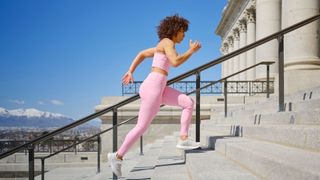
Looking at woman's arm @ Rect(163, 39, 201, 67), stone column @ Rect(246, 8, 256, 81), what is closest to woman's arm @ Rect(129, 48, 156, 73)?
woman's arm @ Rect(163, 39, 201, 67)

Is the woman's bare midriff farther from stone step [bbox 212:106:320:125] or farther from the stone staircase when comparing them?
stone step [bbox 212:106:320:125]

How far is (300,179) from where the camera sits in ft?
7.68

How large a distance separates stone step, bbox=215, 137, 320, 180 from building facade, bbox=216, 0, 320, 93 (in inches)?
274

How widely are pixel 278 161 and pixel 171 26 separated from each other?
2147mm

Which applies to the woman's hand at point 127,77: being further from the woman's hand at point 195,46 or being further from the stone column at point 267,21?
the stone column at point 267,21

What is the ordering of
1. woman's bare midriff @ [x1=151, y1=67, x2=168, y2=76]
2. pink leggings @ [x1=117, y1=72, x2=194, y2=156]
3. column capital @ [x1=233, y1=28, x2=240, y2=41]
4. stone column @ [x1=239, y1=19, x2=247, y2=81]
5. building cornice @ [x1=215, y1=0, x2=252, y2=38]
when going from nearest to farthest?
pink leggings @ [x1=117, y1=72, x2=194, y2=156], woman's bare midriff @ [x1=151, y1=67, x2=168, y2=76], stone column @ [x1=239, y1=19, x2=247, y2=81], building cornice @ [x1=215, y1=0, x2=252, y2=38], column capital @ [x1=233, y1=28, x2=240, y2=41]

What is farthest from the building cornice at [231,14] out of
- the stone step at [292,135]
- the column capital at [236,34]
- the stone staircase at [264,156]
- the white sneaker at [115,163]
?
the white sneaker at [115,163]

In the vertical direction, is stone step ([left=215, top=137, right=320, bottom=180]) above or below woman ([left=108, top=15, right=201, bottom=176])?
below

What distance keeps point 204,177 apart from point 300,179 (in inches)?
40.3

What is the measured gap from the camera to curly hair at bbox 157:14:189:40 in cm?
431

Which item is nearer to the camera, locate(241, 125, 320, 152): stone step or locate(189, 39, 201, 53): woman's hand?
locate(241, 125, 320, 152): stone step

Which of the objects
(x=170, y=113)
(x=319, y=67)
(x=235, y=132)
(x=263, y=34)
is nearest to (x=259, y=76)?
(x=263, y=34)

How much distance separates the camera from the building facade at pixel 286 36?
1046 cm

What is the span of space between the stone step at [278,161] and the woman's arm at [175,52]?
1.10m
